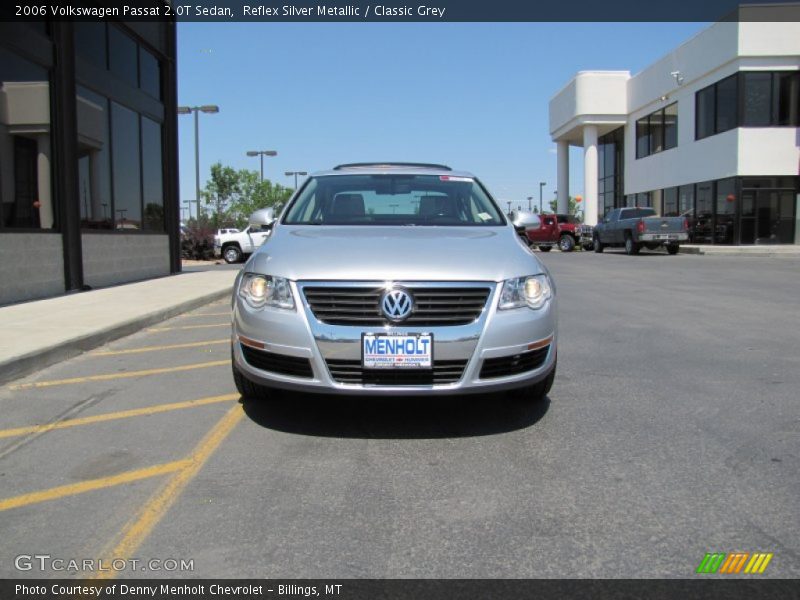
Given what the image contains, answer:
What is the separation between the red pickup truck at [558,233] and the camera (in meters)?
34.0

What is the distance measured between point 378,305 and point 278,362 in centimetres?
69

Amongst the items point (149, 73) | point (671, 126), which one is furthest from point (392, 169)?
point (671, 126)

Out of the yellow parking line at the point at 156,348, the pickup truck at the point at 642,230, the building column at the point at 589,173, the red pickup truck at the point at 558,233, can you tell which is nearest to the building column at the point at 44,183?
the yellow parking line at the point at 156,348

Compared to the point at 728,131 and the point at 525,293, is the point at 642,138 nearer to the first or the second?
the point at 728,131

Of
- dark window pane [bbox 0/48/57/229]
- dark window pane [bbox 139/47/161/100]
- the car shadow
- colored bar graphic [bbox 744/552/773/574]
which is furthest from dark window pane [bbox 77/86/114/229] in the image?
colored bar graphic [bbox 744/552/773/574]

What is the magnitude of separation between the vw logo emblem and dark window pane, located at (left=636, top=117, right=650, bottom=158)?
Answer: 37.6 metres

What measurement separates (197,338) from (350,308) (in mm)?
4645

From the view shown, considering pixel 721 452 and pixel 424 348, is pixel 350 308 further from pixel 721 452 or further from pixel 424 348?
pixel 721 452

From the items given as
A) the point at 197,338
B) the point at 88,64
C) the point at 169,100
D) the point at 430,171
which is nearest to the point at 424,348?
Answer: the point at 430,171

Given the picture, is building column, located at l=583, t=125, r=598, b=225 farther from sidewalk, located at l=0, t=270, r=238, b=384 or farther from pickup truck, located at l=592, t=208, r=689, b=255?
sidewalk, located at l=0, t=270, r=238, b=384

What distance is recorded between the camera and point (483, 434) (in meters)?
4.34

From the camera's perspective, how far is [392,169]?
638 cm

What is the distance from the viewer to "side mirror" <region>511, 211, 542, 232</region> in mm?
6008

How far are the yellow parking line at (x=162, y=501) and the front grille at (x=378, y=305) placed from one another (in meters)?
1.02
